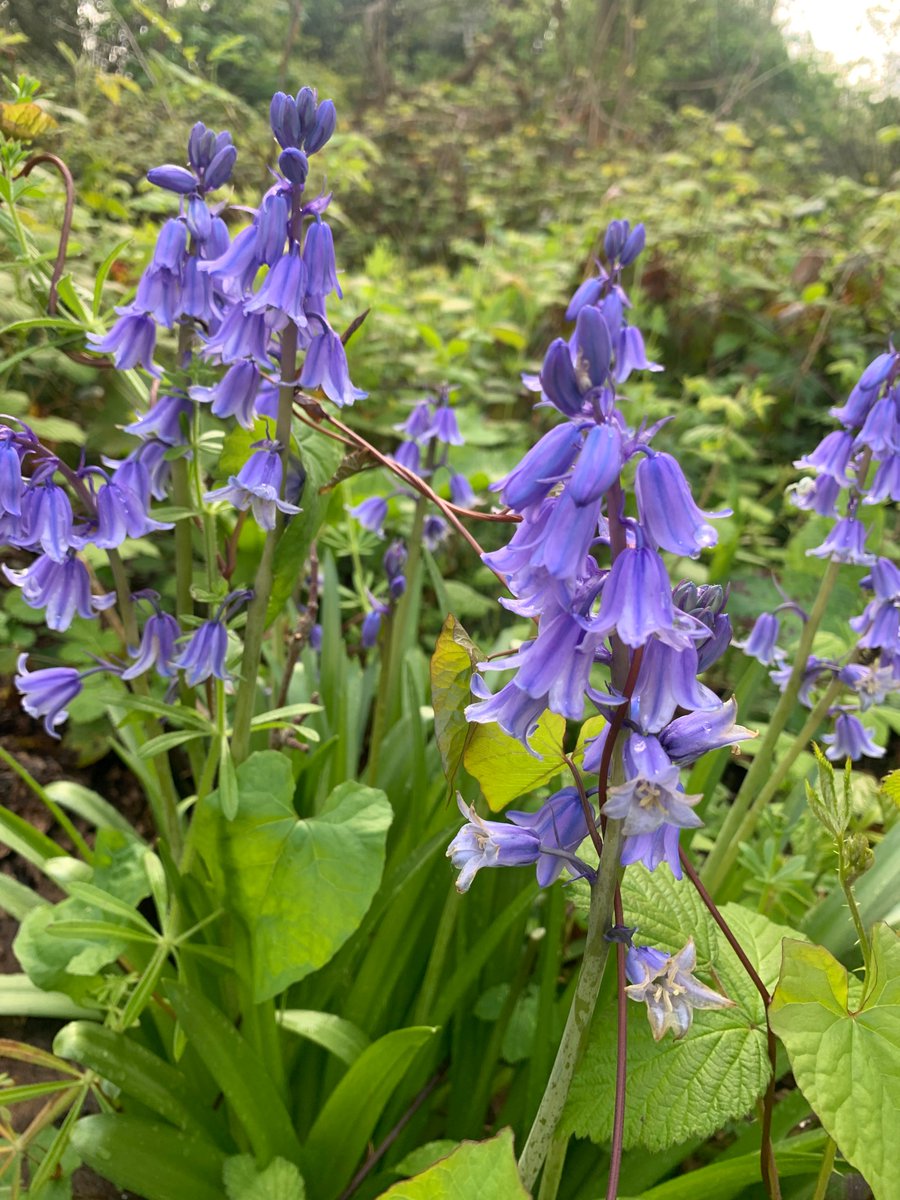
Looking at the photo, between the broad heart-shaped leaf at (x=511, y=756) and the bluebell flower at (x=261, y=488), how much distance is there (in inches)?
19.3

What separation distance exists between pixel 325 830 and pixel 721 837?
110 centimetres

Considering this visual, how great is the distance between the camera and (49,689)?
62.8 inches

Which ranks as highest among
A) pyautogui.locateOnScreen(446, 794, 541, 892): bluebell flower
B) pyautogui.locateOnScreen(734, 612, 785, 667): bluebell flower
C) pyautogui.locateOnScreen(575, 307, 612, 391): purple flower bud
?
pyautogui.locateOnScreen(575, 307, 612, 391): purple flower bud

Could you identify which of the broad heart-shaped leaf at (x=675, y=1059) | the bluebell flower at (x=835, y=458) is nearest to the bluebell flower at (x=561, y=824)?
the broad heart-shaped leaf at (x=675, y=1059)

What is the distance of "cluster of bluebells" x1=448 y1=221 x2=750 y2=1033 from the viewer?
0.77 metres

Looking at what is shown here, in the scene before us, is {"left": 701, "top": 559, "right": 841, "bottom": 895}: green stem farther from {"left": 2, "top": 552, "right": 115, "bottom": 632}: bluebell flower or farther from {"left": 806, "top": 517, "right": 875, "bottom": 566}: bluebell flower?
{"left": 2, "top": 552, "right": 115, "bottom": 632}: bluebell flower

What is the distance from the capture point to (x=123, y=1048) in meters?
1.56

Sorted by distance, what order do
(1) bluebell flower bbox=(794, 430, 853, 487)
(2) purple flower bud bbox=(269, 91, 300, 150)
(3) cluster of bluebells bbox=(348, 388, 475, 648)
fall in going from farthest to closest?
1. (3) cluster of bluebells bbox=(348, 388, 475, 648)
2. (1) bluebell flower bbox=(794, 430, 853, 487)
3. (2) purple flower bud bbox=(269, 91, 300, 150)

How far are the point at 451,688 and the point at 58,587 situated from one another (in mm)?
869

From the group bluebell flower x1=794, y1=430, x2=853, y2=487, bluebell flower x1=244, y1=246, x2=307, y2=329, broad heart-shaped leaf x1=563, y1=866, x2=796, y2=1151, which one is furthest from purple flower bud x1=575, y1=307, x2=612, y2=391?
bluebell flower x1=794, y1=430, x2=853, y2=487

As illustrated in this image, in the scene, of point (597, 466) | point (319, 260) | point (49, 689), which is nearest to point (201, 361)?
point (319, 260)

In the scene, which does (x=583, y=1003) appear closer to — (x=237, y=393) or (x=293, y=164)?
(x=237, y=393)

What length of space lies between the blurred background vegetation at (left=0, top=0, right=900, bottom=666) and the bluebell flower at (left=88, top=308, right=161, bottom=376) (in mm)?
101

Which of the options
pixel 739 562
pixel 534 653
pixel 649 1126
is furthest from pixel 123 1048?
pixel 739 562
